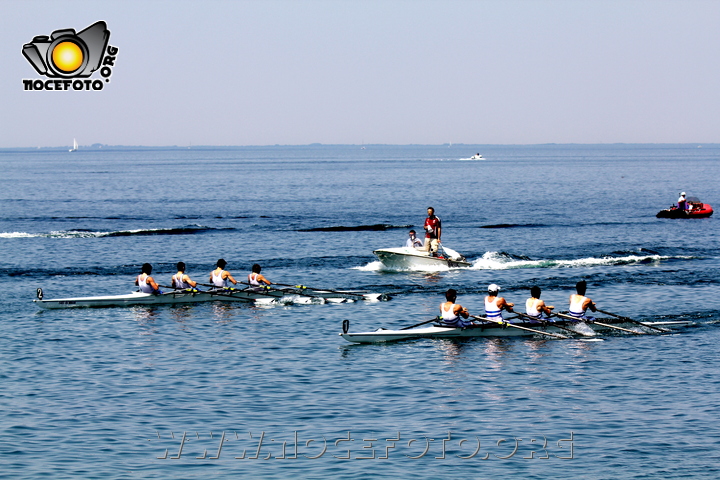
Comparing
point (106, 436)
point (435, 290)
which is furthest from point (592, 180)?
point (106, 436)

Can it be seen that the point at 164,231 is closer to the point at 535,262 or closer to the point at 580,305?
the point at 535,262

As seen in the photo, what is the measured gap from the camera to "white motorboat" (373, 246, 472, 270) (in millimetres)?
43281

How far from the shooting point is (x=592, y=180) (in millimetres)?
148375

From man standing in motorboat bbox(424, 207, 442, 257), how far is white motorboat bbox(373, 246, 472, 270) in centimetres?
29

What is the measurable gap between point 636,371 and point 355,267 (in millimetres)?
23812

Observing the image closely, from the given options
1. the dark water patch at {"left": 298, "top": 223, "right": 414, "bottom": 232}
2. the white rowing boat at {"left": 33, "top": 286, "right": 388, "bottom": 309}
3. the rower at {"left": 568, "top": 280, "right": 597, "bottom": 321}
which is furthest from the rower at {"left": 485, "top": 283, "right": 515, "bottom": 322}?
the dark water patch at {"left": 298, "top": 223, "right": 414, "bottom": 232}

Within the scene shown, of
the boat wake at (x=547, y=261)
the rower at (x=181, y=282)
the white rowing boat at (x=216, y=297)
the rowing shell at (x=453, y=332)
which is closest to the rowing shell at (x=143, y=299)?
the white rowing boat at (x=216, y=297)

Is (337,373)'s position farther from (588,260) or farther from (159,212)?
(159,212)

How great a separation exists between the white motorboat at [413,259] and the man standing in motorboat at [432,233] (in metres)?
0.29

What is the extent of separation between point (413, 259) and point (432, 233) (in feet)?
5.64

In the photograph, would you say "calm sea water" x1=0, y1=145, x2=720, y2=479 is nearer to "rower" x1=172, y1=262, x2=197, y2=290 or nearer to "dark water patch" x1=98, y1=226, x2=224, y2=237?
"rower" x1=172, y1=262, x2=197, y2=290

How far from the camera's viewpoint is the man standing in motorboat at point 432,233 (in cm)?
4256

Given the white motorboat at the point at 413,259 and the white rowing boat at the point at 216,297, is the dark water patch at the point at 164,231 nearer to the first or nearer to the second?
the white motorboat at the point at 413,259

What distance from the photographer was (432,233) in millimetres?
42812
